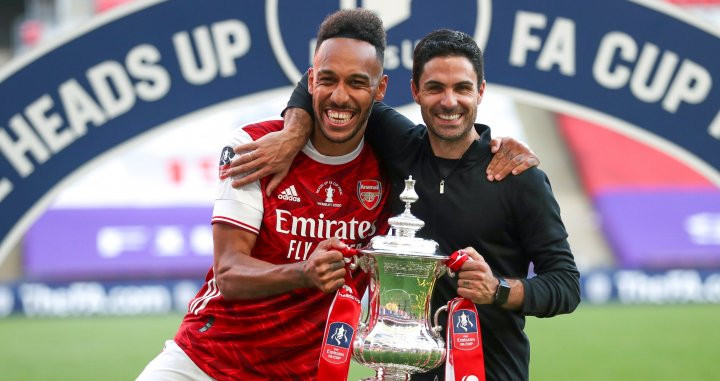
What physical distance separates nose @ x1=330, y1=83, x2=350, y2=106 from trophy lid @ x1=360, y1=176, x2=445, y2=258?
0.38 m

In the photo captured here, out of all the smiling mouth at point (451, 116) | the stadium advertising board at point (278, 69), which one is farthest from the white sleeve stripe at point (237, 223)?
the stadium advertising board at point (278, 69)

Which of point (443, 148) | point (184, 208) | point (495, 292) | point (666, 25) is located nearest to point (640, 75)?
point (666, 25)

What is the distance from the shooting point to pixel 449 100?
336 cm

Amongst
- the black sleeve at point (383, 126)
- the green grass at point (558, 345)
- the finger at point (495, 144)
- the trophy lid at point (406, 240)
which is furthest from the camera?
the green grass at point (558, 345)

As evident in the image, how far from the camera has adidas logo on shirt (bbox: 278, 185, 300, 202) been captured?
363cm

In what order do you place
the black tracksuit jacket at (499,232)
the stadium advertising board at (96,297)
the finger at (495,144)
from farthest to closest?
1. the stadium advertising board at (96,297)
2. the finger at (495,144)
3. the black tracksuit jacket at (499,232)

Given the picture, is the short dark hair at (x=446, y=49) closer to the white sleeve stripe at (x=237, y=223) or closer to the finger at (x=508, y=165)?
the finger at (x=508, y=165)

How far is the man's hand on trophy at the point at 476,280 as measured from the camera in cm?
314

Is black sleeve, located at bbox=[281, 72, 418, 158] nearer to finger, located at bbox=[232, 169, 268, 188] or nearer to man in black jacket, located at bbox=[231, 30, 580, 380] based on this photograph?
man in black jacket, located at bbox=[231, 30, 580, 380]

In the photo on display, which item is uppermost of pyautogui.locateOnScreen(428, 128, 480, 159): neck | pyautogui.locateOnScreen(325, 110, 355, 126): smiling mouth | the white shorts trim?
pyautogui.locateOnScreen(325, 110, 355, 126): smiling mouth

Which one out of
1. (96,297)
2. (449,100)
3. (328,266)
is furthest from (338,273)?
(96,297)

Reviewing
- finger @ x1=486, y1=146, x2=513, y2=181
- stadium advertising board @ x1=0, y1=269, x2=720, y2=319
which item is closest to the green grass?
stadium advertising board @ x1=0, y1=269, x2=720, y2=319

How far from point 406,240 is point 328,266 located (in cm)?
22

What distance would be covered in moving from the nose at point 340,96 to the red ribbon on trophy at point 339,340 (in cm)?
49
